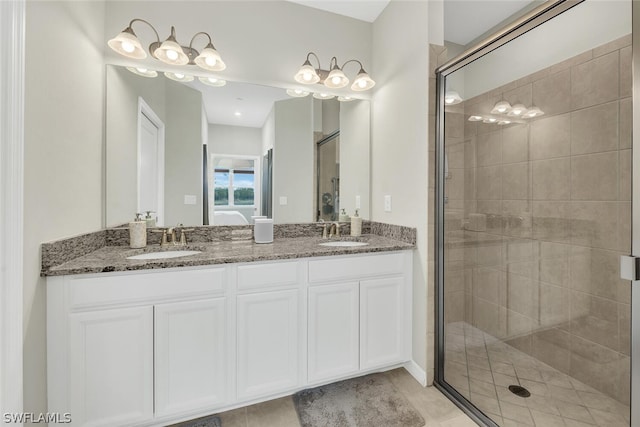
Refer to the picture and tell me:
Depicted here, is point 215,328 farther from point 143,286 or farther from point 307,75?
point 307,75

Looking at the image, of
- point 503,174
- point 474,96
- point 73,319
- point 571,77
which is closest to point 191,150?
point 73,319

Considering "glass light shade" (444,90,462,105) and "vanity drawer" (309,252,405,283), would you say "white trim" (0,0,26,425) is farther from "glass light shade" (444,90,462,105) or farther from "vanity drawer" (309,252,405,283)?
"glass light shade" (444,90,462,105)

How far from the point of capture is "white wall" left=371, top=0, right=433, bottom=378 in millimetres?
1845

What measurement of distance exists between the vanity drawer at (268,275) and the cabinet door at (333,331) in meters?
0.16

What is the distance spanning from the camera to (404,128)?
2.02 metres

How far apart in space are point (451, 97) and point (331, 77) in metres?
0.88

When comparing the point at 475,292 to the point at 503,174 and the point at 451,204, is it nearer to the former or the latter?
the point at 451,204

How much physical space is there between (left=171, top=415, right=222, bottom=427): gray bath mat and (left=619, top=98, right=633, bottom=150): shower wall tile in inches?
92.4

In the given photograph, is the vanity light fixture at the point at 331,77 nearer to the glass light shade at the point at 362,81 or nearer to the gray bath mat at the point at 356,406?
the glass light shade at the point at 362,81

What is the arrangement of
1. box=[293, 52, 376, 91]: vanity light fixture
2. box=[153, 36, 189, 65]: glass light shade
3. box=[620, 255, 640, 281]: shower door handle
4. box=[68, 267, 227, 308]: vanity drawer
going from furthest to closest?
box=[293, 52, 376, 91]: vanity light fixture
box=[153, 36, 189, 65]: glass light shade
box=[68, 267, 227, 308]: vanity drawer
box=[620, 255, 640, 281]: shower door handle

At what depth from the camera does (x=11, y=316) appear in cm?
102

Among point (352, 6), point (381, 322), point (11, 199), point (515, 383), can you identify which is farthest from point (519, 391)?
point (352, 6)

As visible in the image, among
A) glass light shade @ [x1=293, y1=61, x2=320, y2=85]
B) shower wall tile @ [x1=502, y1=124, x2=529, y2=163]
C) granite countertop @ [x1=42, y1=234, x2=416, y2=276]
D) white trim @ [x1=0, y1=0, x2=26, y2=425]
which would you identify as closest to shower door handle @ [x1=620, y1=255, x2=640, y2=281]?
shower wall tile @ [x1=502, y1=124, x2=529, y2=163]

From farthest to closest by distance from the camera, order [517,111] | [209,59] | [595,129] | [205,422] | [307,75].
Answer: [307,75] < [209,59] < [517,111] < [205,422] < [595,129]
